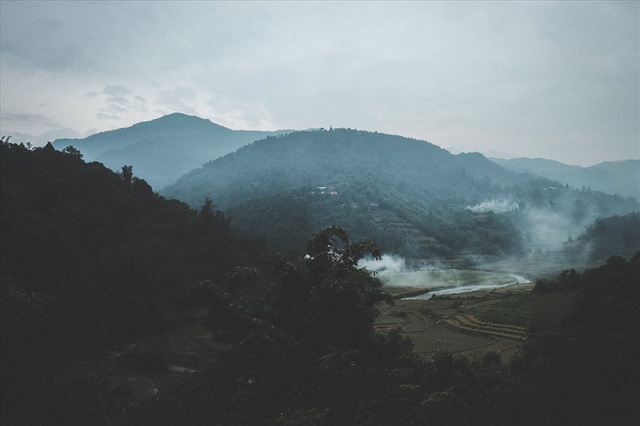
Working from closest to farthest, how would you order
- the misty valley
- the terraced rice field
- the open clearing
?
the misty valley, the open clearing, the terraced rice field

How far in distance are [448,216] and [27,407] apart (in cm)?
15715

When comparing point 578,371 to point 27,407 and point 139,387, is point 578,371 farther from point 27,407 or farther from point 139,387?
point 139,387

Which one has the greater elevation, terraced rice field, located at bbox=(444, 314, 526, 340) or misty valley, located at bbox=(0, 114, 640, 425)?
misty valley, located at bbox=(0, 114, 640, 425)

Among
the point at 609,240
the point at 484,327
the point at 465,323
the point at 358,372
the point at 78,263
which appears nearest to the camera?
the point at 358,372

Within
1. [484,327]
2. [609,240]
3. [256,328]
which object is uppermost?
[609,240]

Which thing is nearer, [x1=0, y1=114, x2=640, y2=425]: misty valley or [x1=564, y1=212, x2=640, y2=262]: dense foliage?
[x1=0, y1=114, x2=640, y2=425]: misty valley

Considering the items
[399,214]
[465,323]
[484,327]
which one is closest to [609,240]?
[399,214]

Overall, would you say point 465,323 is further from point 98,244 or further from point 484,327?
point 98,244

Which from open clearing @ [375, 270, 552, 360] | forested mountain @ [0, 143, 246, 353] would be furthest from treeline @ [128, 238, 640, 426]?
forested mountain @ [0, 143, 246, 353]

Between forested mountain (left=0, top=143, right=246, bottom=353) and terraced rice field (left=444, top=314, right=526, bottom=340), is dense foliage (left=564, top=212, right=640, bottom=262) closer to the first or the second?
terraced rice field (left=444, top=314, right=526, bottom=340)

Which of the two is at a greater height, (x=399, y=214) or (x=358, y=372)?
(x=399, y=214)

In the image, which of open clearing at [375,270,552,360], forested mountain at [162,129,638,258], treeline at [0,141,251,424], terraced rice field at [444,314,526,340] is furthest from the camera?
forested mountain at [162,129,638,258]

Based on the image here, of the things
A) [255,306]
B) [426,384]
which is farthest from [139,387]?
[426,384]

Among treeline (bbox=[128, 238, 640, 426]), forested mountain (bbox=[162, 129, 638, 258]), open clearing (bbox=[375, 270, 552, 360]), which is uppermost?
forested mountain (bbox=[162, 129, 638, 258])
